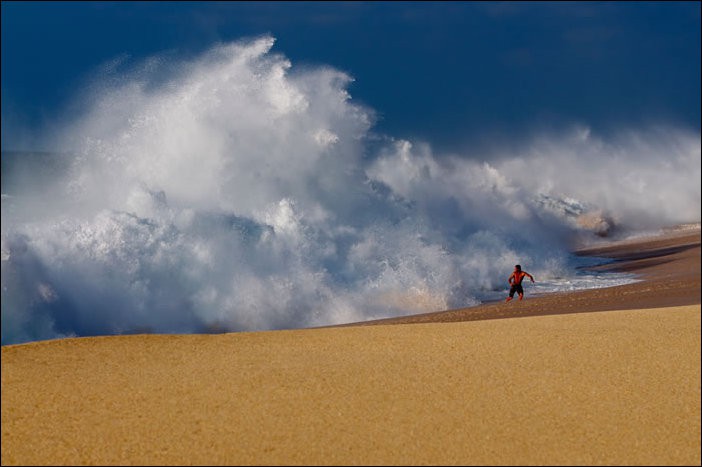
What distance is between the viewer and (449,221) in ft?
64.1

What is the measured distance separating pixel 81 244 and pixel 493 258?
9070 mm

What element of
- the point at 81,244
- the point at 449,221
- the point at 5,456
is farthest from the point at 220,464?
the point at 449,221

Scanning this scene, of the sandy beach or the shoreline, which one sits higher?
the shoreline

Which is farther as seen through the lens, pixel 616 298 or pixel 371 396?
pixel 616 298

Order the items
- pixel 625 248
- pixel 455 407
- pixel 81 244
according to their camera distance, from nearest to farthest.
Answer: pixel 455 407 < pixel 81 244 < pixel 625 248

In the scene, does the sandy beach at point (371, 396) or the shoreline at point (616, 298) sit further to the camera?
the shoreline at point (616, 298)

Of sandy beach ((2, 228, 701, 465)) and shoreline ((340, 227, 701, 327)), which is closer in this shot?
sandy beach ((2, 228, 701, 465))

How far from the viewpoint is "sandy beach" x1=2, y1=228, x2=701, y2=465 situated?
4.61 m

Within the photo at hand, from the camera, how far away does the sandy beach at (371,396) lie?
4.61 m

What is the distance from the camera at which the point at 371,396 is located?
5.41m

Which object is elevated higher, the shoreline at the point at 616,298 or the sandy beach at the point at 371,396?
the shoreline at the point at 616,298

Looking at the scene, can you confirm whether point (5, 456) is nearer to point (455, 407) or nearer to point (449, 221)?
point (455, 407)

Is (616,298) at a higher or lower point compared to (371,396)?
higher

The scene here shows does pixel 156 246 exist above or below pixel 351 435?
above
